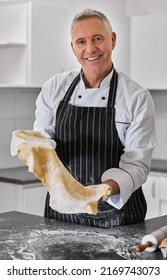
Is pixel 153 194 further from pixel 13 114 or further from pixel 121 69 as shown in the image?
pixel 13 114

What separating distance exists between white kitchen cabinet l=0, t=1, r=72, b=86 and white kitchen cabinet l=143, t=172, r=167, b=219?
996 millimetres

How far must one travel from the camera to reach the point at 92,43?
2303 millimetres

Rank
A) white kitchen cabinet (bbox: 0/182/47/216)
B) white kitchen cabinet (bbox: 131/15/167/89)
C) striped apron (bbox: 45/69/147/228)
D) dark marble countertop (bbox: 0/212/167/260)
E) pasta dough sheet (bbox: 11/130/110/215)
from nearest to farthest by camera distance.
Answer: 1. dark marble countertop (bbox: 0/212/167/260)
2. pasta dough sheet (bbox: 11/130/110/215)
3. striped apron (bbox: 45/69/147/228)
4. white kitchen cabinet (bbox: 0/182/47/216)
5. white kitchen cabinet (bbox: 131/15/167/89)

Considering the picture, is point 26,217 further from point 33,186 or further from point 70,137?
point 33,186

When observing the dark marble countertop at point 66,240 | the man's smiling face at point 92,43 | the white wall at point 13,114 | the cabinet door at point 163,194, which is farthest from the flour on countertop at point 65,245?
the white wall at point 13,114

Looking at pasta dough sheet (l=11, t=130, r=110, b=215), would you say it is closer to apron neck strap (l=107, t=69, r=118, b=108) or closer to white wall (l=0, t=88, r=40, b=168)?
apron neck strap (l=107, t=69, r=118, b=108)

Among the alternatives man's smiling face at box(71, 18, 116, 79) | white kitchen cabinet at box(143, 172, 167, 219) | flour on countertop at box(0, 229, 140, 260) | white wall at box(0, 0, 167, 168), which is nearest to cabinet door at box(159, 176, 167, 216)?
white kitchen cabinet at box(143, 172, 167, 219)

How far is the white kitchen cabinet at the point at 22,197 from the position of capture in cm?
378

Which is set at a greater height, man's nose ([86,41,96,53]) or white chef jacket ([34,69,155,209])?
man's nose ([86,41,96,53])

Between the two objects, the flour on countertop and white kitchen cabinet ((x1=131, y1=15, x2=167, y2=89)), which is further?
white kitchen cabinet ((x1=131, y1=15, x2=167, y2=89))

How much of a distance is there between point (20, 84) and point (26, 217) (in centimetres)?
178

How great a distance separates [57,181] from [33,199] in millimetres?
1837

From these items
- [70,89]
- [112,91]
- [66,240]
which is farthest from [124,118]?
[66,240]

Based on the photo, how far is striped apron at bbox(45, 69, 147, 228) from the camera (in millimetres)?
2352
